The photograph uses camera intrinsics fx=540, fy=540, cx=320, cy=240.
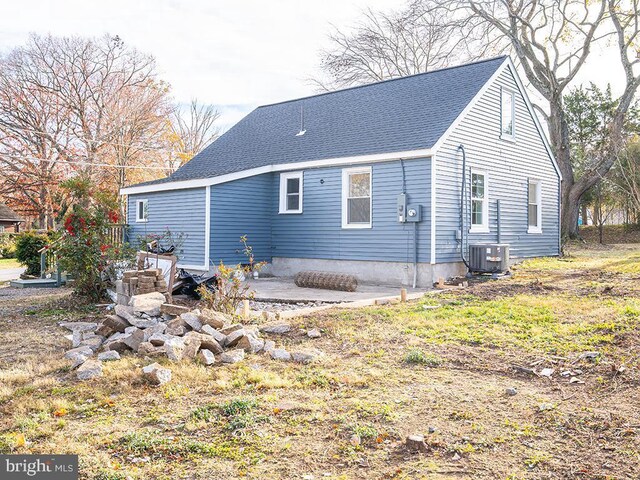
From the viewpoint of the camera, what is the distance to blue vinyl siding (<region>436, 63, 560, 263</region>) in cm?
1288

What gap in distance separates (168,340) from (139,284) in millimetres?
3192

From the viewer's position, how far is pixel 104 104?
96.8 ft

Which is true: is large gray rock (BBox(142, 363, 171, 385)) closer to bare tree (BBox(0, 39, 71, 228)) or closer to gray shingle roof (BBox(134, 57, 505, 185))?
gray shingle roof (BBox(134, 57, 505, 185))

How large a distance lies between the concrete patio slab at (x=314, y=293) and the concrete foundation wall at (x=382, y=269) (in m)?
0.38

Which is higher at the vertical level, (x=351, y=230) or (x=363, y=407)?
(x=351, y=230)

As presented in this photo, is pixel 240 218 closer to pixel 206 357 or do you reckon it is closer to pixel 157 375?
pixel 206 357

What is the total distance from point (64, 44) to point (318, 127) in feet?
63.7

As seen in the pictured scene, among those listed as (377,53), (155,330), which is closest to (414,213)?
(155,330)

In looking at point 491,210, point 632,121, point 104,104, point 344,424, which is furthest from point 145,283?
point 632,121

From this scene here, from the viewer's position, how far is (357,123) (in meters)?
15.3

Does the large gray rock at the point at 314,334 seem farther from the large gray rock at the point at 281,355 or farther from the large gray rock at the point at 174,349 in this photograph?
the large gray rock at the point at 174,349

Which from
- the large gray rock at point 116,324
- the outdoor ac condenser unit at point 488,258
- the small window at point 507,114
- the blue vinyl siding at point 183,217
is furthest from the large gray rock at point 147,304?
the small window at point 507,114

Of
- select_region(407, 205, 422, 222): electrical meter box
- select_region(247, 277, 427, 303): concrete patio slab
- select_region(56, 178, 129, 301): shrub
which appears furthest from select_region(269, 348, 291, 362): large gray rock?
select_region(407, 205, 422, 222): electrical meter box

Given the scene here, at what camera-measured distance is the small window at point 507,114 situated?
15.4m
